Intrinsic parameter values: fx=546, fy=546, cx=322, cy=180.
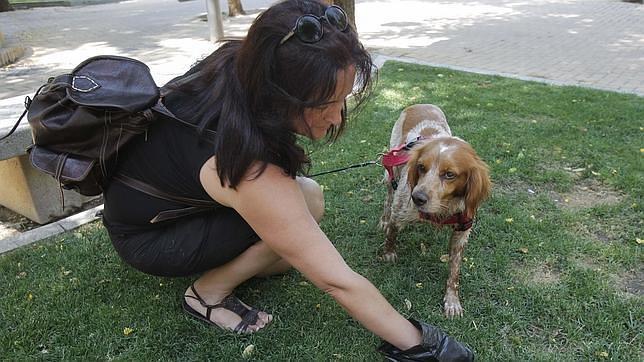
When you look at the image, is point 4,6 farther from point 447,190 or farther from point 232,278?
point 447,190

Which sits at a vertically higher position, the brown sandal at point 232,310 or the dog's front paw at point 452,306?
the brown sandal at point 232,310

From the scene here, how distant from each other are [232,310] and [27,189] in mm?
2119

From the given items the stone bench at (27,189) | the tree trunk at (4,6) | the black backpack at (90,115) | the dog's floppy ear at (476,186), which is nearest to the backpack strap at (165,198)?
the black backpack at (90,115)

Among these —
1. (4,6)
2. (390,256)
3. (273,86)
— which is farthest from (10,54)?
(4,6)

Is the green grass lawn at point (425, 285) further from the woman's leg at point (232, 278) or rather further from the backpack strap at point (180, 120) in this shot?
the backpack strap at point (180, 120)

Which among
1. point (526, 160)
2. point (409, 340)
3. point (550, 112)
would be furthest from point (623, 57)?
point (409, 340)

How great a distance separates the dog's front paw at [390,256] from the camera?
3.38 meters

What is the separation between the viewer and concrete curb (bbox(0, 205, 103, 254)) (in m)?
3.48

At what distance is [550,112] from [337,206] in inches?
122

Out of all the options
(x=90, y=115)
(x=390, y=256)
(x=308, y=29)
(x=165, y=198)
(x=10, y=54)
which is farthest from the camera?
(x=10, y=54)

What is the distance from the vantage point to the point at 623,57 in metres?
8.84

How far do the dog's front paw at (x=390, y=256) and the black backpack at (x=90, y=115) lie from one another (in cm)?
165

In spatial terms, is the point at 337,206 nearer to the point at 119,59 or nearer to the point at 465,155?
the point at 465,155

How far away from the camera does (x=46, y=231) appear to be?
143 inches
